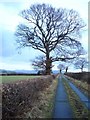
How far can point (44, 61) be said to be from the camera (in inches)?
1537

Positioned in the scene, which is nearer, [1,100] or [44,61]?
[1,100]

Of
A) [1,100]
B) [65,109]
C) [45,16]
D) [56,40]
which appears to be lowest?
[65,109]

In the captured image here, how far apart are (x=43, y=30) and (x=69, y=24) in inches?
153

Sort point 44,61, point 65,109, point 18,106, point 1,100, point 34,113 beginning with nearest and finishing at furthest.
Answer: point 1,100, point 18,106, point 34,113, point 65,109, point 44,61

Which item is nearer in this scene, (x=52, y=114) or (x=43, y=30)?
(x=52, y=114)

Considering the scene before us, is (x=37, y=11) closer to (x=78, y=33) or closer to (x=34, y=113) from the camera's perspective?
(x=78, y=33)

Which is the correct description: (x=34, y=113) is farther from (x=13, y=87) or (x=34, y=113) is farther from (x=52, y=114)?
(x=13, y=87)

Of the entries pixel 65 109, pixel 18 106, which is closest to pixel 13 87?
pixel 18 106

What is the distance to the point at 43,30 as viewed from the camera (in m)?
40.1

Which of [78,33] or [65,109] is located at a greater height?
[78,33]

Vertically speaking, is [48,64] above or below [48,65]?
above

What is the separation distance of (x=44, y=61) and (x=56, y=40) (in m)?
3.47

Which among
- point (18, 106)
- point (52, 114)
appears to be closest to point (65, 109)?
point (52, 114)

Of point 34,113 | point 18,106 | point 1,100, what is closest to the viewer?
point 1,100
